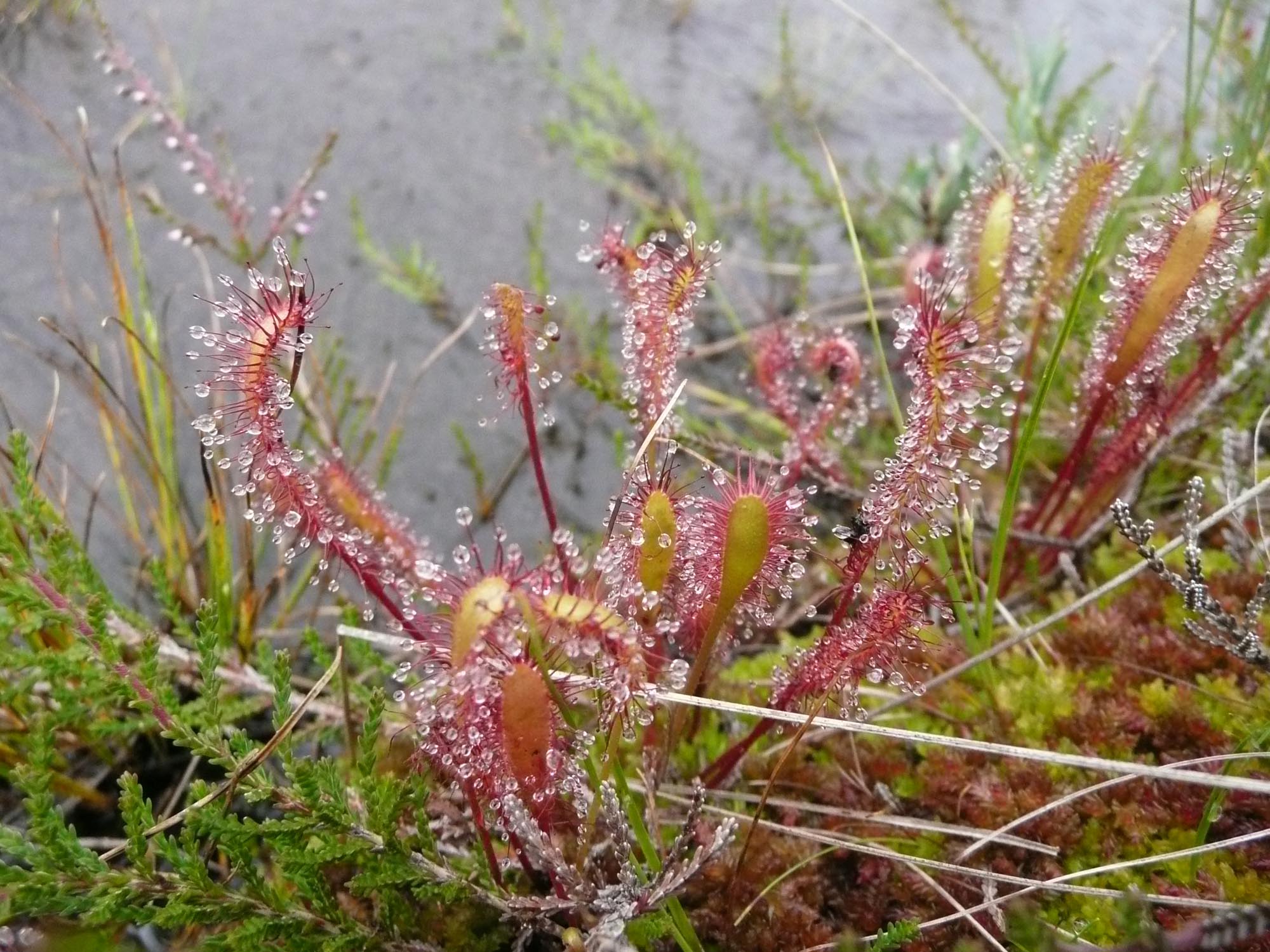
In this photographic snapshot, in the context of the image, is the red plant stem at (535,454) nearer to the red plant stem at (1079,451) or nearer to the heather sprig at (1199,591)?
the heather sprig at (1199,591)

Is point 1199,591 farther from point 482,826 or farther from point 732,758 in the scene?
point 482,826

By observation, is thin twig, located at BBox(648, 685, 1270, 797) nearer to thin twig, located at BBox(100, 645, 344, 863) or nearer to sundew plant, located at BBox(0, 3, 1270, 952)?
sundew plant, located at BBox(0, 3, 1270, 952)

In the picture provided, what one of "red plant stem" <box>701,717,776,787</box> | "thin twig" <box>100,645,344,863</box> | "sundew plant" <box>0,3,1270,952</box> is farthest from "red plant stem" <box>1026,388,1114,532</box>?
"thin twig" <box>100,645,344,863</box>

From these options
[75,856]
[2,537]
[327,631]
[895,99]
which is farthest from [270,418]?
[895,99]

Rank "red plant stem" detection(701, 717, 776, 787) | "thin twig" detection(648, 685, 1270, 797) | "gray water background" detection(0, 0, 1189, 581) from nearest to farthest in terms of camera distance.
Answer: "thin twig" detection(648, 685, 1270, 797) < "red plant stem" detection(701, 717, 776, 787) < "gray water background" detection(0, 0, 1189, 581)

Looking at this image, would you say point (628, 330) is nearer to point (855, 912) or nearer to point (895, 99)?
point (855, 912)

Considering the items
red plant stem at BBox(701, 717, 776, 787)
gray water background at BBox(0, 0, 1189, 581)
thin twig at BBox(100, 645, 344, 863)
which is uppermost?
gray water background at BBox(0, 0, 1189, 581)
